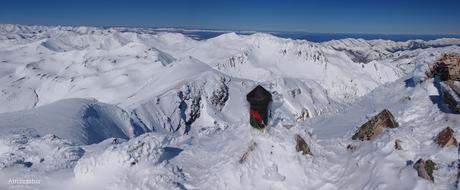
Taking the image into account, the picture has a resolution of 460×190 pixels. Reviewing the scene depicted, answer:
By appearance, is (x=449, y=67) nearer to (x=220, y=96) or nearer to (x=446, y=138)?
(x=446, y=138)

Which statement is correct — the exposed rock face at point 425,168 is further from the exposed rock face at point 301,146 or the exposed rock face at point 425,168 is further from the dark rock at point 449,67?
A: the dark rock at point 449,67

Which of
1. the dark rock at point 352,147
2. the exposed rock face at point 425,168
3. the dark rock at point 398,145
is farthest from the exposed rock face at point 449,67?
the exposed rock face at point 425,168

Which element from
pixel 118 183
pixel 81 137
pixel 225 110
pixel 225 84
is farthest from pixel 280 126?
pixel 225 84

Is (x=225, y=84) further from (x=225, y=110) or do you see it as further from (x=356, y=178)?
(x=356, y=178)

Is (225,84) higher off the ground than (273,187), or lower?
lower

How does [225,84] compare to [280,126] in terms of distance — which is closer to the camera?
[280,126]

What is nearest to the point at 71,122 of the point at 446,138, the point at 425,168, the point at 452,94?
the point at 452,94

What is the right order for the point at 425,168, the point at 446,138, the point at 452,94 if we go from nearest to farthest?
the point at 425,168
the point at 446,138
the point at 452,94
